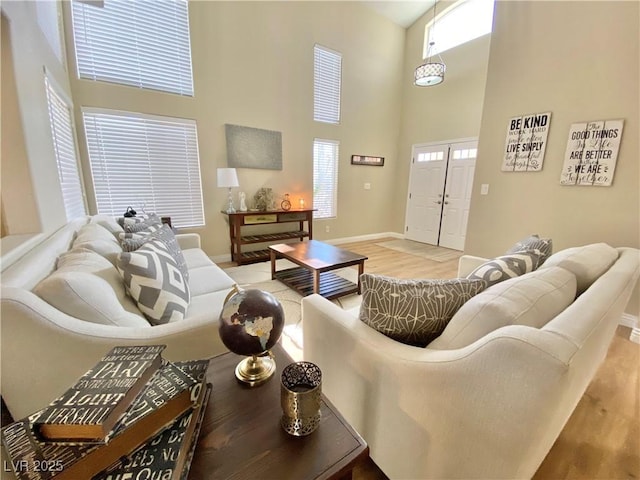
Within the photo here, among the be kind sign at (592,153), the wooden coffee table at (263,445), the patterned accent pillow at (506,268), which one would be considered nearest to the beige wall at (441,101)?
the be kind sign at (592,153)

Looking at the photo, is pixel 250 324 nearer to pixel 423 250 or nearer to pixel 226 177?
pixel 226 177

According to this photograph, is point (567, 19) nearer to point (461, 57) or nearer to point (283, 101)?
point (461, 57)

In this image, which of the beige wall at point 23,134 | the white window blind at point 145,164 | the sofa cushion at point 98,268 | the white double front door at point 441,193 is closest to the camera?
the sofa cushion at point 98,268

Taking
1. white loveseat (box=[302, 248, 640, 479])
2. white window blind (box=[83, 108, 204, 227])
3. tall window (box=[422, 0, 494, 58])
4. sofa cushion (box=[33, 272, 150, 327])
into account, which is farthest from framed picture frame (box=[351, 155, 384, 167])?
sofa cushion (box=[33, 272, 150, 327])

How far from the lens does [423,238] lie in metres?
5.50

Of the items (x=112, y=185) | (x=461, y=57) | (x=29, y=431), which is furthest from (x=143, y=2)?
(x=461, y=57)

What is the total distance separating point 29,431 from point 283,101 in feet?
14.7

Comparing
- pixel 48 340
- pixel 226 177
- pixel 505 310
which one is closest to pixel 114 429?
pixel 48 340

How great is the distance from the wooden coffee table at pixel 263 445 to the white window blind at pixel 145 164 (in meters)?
3.42

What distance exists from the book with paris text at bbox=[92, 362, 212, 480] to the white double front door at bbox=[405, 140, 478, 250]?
15.9ft

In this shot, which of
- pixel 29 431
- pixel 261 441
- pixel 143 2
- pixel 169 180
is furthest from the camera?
pixel 169 180

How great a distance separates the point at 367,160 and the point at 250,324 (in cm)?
510

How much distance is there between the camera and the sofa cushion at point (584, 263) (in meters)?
1.18

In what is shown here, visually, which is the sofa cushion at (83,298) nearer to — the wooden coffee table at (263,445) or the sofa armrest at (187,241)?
the wooden coffee table at (263,445)
